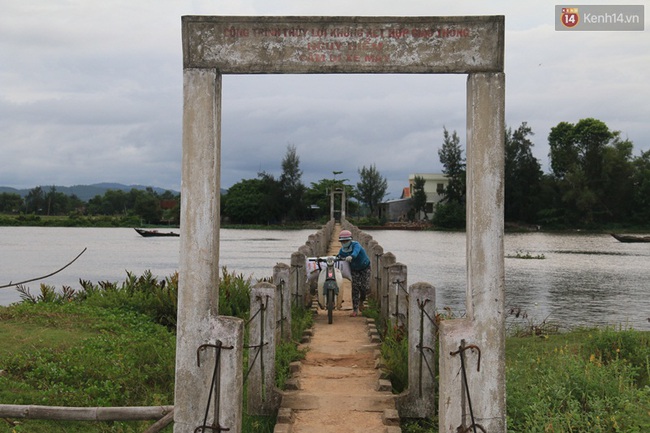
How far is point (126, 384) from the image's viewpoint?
10.1 m

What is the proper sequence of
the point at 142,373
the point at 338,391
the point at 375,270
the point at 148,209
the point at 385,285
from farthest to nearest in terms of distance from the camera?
the point at 148,209 < the point at 375,270 < the point at 385,285 < the point at 142,373 < the point at 338,391

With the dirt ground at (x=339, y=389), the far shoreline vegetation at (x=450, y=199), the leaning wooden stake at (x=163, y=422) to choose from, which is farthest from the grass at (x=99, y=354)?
the far shoreline vegetation at (x=450, y=199)

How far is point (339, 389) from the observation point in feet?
27.8

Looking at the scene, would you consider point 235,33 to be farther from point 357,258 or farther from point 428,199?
point 428,199

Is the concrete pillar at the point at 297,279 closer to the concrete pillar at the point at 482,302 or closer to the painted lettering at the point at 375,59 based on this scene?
the concrete pillar at the point at 482,302

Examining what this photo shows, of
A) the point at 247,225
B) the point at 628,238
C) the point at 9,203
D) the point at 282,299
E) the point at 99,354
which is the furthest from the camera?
the point at 9,203

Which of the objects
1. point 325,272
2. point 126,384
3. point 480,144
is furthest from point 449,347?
point 325,272

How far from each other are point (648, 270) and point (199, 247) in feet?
138

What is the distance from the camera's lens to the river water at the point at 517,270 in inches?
1033

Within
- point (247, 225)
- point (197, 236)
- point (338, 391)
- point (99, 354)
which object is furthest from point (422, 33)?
point (247, 225)

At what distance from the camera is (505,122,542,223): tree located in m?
83.4

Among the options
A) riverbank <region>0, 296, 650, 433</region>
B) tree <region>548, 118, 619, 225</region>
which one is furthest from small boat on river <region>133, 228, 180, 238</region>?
riverbank <region>0, 296, 650, 433</region>

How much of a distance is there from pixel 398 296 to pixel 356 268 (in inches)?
118

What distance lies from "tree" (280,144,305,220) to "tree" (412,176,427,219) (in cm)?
1575
